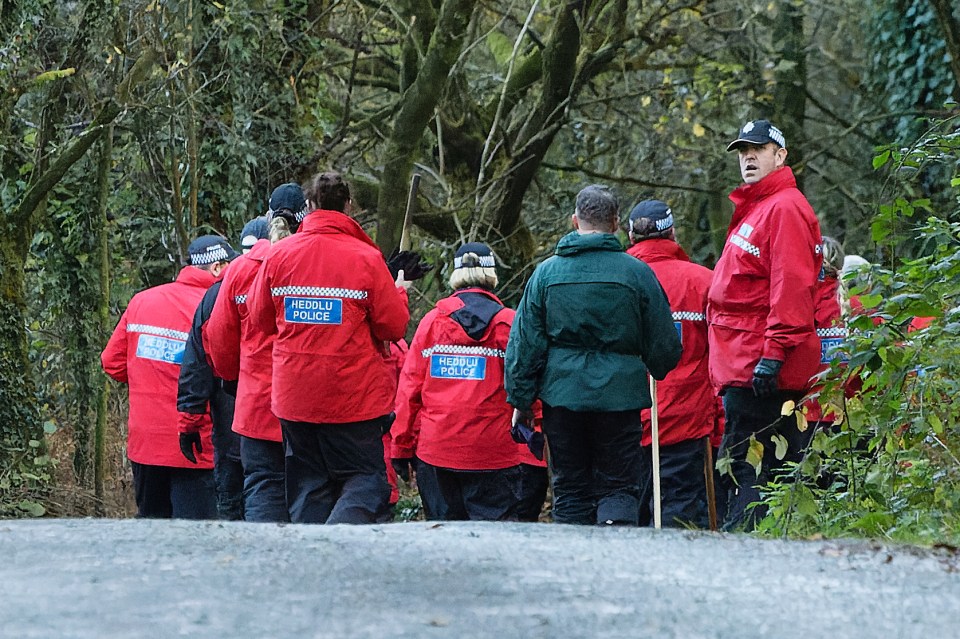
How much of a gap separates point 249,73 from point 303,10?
2.90ft

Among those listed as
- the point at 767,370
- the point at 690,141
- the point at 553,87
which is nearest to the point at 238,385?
the point at 767,370

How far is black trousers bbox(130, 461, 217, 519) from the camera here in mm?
9961

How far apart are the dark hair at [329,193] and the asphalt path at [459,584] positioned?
2.41m

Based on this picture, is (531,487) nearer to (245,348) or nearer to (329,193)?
(245,348)

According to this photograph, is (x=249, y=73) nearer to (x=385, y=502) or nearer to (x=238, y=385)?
(x=238, y=385)

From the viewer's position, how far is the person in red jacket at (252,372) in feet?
26.8

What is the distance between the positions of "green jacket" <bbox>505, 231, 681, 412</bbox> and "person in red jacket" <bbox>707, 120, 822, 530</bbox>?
48 centimetres

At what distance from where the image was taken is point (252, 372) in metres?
8.20

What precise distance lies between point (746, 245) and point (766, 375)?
0.76 metres

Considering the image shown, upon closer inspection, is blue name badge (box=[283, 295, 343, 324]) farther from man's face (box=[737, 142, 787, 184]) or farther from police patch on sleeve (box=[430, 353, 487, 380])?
man's face (box=[737, 142, 787, 184])

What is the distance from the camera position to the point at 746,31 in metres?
17.4

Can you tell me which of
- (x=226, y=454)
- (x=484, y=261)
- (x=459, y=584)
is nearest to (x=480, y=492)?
(x=484, y=261)

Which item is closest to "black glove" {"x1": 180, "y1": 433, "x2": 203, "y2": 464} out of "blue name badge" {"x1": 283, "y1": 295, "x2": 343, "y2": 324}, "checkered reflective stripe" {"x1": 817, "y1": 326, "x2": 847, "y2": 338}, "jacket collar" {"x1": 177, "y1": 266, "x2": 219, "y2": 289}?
"jacket collar" {"x1": 177, "y1": 266, "x2": 219, "y2": 289}

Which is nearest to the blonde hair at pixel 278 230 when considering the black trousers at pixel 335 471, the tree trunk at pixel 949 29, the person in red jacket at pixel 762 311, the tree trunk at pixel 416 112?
the black trousers at pixel 335 471
